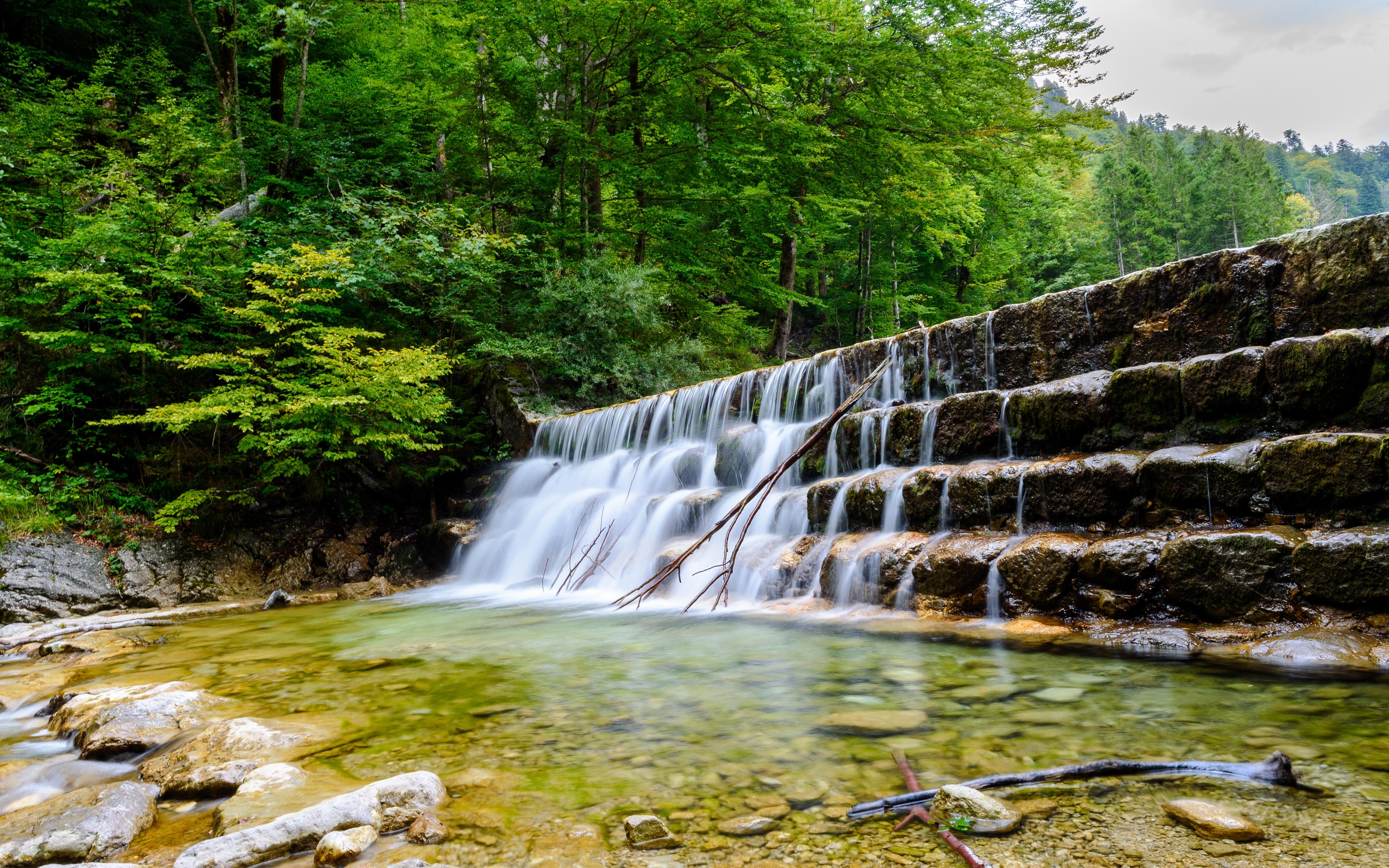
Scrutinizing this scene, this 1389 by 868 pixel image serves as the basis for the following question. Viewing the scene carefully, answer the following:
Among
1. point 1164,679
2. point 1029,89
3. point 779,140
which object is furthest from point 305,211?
point 1029,89

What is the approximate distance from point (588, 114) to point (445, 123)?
3.11 meters

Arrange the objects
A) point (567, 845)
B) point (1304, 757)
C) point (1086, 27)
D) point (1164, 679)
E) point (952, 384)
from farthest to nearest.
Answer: point (1086, 27), point (952, 384), point (1164, 679), point (1304, 757), point (567, 845)

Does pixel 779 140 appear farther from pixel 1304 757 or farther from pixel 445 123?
pixel 1304 757

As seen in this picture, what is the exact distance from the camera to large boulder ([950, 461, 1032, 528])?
215 inches

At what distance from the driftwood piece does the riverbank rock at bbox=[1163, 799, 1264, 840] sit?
0.72 ft

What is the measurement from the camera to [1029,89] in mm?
13656

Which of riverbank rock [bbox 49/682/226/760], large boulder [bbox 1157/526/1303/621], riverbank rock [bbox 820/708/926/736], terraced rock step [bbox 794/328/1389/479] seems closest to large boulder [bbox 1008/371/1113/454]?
terraced rock step [bbox 794/328/1389/479]

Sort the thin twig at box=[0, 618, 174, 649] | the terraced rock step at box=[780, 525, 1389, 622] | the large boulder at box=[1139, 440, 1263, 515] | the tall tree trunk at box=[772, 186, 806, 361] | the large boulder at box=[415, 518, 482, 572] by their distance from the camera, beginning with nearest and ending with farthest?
the terraced rock step at box=[780, 525, 1389, 622] → the large boulder at box=[1139, 440, 1263, 515] → the thin twig at box=[0, 618, 174, 649] → the large boulder at box=[415, 518, 482, 572] → the tall tree trunk at box=[772, 186, 806, 361]

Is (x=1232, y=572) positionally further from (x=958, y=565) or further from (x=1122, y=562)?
(x=958, y=565)

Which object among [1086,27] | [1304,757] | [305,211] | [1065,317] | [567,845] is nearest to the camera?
[567,845]

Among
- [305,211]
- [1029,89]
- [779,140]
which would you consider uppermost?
[1029,89]

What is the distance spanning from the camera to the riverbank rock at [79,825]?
1.88m

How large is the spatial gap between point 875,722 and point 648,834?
4.36 ft

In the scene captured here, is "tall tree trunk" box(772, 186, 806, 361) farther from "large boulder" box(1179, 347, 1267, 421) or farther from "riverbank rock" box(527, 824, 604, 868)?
"riverbank rock" box(527, 824, 604, 868)
